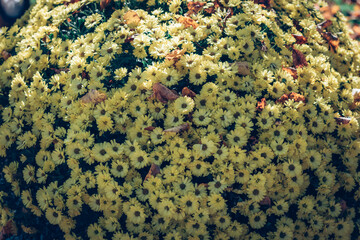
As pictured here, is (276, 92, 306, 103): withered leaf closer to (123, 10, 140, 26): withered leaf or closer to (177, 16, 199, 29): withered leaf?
(177, 16, 199, 29): withered leaf

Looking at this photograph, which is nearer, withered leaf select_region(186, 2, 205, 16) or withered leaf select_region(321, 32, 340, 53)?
withered leaf select_region(186, 2, 205, 16)

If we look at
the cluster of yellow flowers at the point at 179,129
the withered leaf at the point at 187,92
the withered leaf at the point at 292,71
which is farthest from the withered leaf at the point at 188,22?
the withered leaf at the point at 292,71

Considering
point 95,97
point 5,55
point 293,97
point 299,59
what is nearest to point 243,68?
point 293,97

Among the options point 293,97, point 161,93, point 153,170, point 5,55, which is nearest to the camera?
point 153,170

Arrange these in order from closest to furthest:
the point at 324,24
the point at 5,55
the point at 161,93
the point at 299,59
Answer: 1. the point at 161,93
2. the point at 299,59
3. the point at 5,55
4. the point at 324,24

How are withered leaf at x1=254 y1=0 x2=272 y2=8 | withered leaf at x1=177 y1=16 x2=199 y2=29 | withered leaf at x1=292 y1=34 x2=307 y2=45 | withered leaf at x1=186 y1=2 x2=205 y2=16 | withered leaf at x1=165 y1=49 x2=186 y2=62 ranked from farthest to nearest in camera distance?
withered leaf at x1=254 y1=0 x2=272 y2=8, withered leaf at x1=292 y1=34 x2=307 y2=45, withered leaf at x1=186 y1=2 x2=205 y2=16, withered leaf at x1=177 y1=16 x2=199 y2=29, withered leaf at x1=165 y1=49 x2=186 y2=62

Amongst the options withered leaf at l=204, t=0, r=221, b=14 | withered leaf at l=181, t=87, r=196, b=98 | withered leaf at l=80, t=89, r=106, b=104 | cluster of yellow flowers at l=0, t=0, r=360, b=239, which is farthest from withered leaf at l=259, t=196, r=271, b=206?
withered leaf at l=204, t=0, r=221, b=14

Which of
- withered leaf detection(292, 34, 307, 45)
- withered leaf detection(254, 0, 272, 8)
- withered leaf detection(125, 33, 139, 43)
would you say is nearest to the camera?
withered leaf detection(125, 33, 139, 43)

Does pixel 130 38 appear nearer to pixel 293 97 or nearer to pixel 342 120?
pixel 293 97
